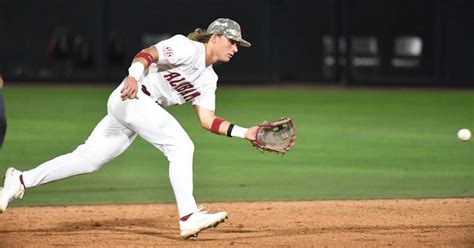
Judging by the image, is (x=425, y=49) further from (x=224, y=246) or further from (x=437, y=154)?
(x=224, y=246)

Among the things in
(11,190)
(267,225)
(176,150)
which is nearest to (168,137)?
(176,150)

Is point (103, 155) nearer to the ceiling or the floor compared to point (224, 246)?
nearer to the ceiling

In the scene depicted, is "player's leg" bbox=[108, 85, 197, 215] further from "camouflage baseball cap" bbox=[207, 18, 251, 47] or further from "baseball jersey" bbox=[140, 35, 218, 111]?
"camouflage baseball cap" bbox=[207, 18, 251, 47]

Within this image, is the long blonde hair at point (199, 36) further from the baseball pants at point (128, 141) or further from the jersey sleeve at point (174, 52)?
the baseball pants at point (128, 141)

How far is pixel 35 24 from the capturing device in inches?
915

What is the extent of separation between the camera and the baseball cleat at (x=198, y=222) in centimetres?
662

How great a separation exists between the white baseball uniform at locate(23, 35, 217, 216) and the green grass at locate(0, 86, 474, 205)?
2047mm

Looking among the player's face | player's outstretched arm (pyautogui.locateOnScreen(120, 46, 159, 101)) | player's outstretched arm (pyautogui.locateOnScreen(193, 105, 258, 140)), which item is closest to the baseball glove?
player's outstretched arm (pyautogui.locateOnScreen(193, 105, 258, 140))

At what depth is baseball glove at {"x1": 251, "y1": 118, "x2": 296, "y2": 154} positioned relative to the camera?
6.80 m

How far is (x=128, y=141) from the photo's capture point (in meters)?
7.05

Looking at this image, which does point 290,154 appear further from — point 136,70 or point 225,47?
point 136,70

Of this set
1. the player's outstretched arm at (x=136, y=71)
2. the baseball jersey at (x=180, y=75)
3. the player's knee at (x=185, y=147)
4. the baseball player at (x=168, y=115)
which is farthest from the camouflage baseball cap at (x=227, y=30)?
the player's knee at (x=185, y=147)

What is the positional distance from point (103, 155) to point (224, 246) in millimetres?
1072

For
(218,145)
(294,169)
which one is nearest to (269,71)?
(218,145)
